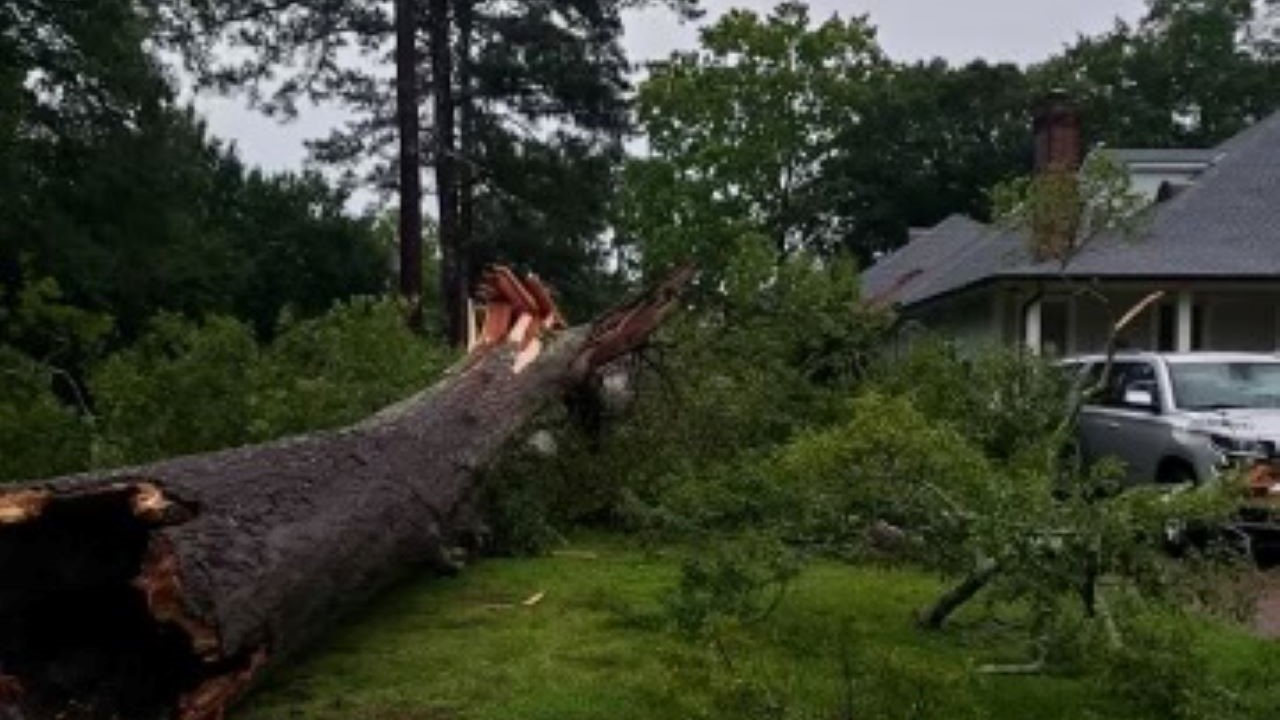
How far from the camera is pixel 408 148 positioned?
20719 millimetres

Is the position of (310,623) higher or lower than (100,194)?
lower

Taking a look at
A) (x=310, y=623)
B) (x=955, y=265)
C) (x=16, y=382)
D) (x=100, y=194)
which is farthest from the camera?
(x=100, y=194)

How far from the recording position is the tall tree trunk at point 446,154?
883 inches

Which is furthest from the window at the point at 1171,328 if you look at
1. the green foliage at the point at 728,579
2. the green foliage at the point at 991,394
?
the green foliage at the point at 728,579

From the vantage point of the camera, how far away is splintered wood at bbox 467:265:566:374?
10.6 meters

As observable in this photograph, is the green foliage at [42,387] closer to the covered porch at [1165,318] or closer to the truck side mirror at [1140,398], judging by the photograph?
the truck side mirror at [1140,398]

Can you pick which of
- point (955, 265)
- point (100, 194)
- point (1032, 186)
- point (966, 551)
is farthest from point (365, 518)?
point (100, 194)

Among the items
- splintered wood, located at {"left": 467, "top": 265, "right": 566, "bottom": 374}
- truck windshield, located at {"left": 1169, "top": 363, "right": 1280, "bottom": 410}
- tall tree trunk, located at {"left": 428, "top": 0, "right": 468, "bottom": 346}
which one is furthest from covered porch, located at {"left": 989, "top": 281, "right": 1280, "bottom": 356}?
splintered wood, located at {"left": 467, "top": 265, "right": 566, "bottom": 374}

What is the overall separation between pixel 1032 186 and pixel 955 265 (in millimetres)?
17620

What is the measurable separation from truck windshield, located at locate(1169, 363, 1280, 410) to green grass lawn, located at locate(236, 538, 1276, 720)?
5045mm

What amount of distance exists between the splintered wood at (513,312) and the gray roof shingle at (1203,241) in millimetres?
9109

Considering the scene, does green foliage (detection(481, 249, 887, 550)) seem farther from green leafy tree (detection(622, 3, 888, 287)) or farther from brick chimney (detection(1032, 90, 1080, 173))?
green leafy tree (detection(622, 3, 888, 287))

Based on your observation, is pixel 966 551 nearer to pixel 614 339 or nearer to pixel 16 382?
pixel 614 339

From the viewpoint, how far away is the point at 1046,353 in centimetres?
1038
